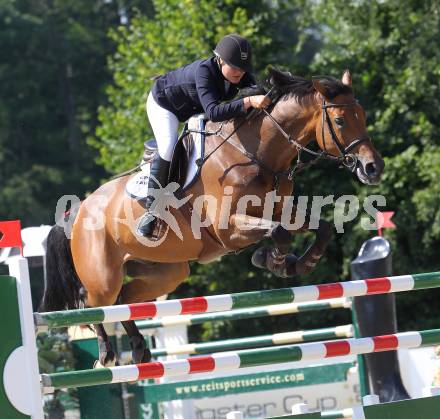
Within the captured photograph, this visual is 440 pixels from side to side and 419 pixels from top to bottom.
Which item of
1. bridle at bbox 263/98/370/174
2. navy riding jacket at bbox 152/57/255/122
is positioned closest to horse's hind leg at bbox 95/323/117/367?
navy riding jacket at bbox 152/57/255/122

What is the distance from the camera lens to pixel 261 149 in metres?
4.95

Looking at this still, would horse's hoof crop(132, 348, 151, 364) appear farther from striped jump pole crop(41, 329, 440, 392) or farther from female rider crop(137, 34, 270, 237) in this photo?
striped jump pole crop(41, 329, 440, 392)

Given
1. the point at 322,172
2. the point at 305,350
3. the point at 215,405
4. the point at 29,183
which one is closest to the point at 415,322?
the point at 322,172

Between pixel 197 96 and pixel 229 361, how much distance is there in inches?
67.4

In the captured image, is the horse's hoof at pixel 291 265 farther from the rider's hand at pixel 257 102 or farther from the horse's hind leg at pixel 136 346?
the horse's hind leg at pixel 136 346

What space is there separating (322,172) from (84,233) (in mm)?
6105

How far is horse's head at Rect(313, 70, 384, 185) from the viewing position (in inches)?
179

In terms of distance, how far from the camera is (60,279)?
5.88 m

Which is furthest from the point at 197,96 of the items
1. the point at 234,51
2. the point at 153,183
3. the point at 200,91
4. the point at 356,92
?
the point at 356,92

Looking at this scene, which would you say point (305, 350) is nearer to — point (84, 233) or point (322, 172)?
point (84, 233)

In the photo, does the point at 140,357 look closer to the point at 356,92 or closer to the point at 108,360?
the point at 108,360

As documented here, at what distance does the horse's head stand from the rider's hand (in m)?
0.27

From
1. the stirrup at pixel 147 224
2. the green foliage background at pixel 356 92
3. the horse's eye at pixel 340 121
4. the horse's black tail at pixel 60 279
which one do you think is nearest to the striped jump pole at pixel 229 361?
the horse's eye at pixel 340 121

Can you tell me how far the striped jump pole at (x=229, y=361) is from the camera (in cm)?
367
